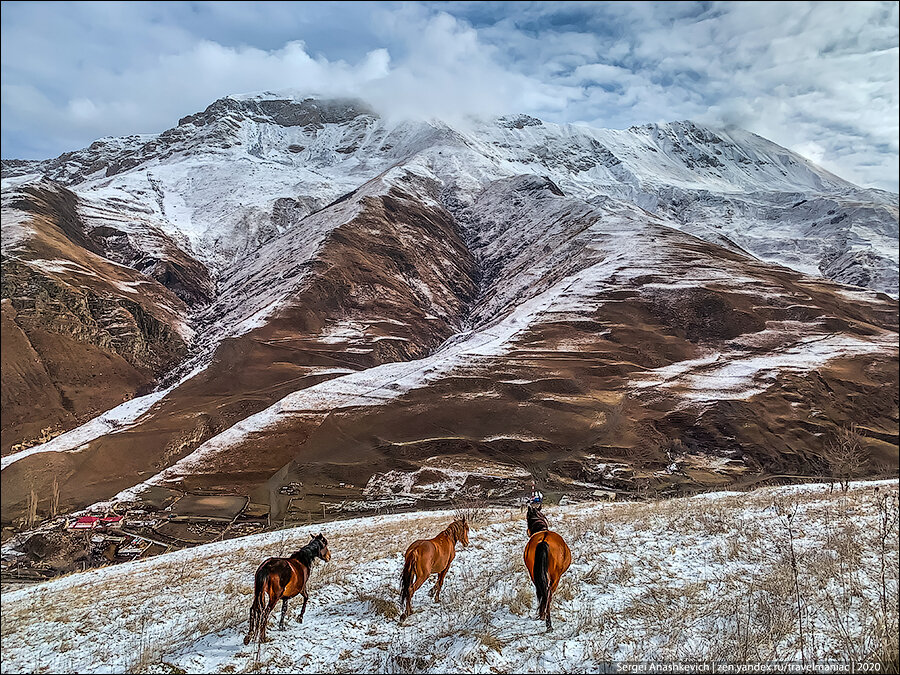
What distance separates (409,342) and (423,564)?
69.1 m

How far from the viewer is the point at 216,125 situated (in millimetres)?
181125

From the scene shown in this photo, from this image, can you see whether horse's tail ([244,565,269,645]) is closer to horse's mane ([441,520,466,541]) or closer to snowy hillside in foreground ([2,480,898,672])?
snowy hillside in foreground ([2,480,898,672])

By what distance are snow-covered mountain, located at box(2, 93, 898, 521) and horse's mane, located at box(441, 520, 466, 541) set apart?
2947cm

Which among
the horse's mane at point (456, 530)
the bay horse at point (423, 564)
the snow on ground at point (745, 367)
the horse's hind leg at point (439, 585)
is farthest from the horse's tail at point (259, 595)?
the snow on ground at point (745, 367)

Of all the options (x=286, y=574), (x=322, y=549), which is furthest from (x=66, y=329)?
(x=286, y=574)

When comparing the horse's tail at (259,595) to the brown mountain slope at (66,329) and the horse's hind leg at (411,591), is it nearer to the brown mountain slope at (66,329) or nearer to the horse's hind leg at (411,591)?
the horse's hind leg at (411,591)

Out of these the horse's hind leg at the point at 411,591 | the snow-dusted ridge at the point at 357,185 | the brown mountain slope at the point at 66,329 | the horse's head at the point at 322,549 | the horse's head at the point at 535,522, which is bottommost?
the horse's hind leg at the point at 411,591

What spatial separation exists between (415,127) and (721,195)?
116150 millimetres

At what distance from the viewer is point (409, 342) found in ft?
248

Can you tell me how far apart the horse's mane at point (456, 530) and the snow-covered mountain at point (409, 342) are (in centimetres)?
2947

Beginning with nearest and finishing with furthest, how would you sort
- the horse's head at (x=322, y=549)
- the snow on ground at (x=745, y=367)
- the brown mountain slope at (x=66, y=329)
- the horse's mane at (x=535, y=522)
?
the horse's head at (x=322, y=549) < the horse's mane at (x=535, y=522) < the snow on ground at (x=745, y=367) < the brown mountain slope at (x=66, y=329)

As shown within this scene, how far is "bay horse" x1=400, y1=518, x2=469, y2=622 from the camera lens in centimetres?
658

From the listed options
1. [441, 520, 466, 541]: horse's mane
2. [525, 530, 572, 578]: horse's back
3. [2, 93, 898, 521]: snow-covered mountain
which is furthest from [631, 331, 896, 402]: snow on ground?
[525, 530, 572, 578]: horse's back

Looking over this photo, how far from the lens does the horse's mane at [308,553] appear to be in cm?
656
